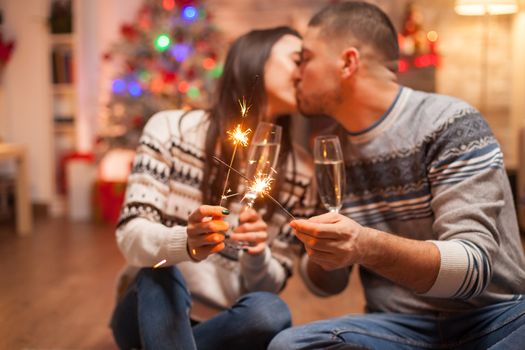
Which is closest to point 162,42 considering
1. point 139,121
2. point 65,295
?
point 139,121

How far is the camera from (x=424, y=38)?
4594mm

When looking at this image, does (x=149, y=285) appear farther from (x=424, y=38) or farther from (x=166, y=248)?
(x=424, y=38)

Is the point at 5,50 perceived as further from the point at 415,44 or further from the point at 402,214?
the point at 402,214

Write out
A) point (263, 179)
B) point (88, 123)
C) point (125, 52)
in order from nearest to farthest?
point (263, 179), point (125, 52), point (88, 123)

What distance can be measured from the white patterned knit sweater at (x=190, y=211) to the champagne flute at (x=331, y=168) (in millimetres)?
295

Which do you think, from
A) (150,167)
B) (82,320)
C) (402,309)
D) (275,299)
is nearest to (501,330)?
(402,309)

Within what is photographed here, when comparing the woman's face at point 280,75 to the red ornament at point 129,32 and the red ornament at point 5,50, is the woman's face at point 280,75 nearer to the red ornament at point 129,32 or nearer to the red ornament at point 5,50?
the red ornament at point 129,32

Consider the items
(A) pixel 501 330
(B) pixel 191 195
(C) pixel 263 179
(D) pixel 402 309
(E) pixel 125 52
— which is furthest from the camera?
(E) pixel 125 52

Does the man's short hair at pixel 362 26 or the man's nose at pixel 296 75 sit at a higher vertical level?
the man's short hair at pixel 362 26

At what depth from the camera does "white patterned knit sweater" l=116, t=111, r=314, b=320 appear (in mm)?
1334

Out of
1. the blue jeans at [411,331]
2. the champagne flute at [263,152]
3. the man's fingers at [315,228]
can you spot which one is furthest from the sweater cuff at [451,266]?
the champagne flute at [263,152]

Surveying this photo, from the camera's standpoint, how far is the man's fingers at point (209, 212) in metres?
0.95

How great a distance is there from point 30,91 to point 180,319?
13.2 ft

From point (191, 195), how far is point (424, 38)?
144 inches
